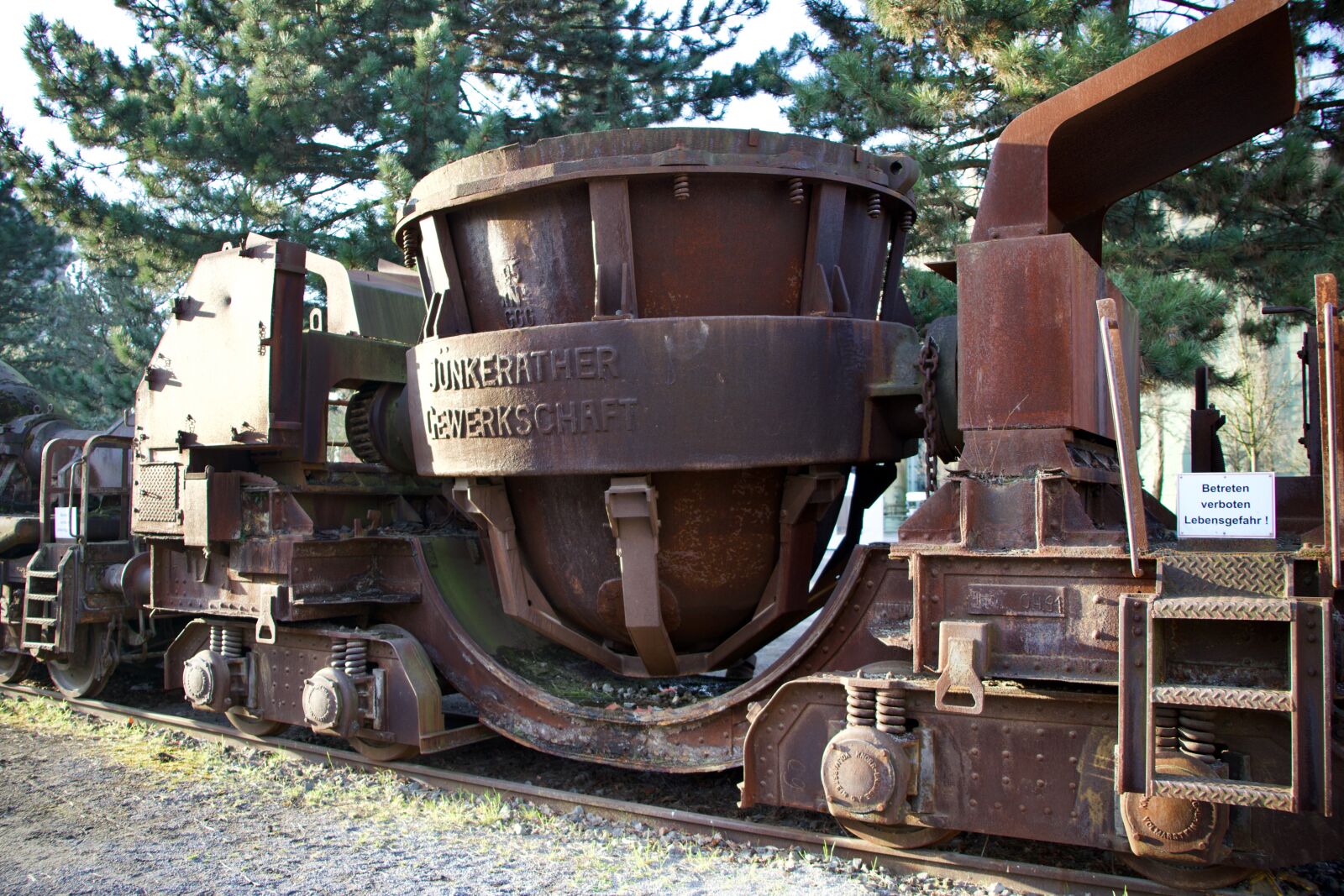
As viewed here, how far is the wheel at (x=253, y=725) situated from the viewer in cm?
719

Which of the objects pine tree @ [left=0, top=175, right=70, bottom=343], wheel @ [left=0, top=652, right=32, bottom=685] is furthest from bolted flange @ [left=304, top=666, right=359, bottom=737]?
pine tree @ [left=0, top=175, right=70, bottom=343]

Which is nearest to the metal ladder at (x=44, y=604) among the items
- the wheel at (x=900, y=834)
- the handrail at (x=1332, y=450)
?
the wheel at (x=900, y=834)

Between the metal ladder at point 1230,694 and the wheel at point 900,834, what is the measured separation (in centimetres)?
111

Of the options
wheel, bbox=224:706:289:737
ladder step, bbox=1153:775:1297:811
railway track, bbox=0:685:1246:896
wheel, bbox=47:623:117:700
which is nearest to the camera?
ladder step, bbox=1153:775:1297:811

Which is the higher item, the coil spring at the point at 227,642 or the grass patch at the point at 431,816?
the coil spring at the point at 227,642

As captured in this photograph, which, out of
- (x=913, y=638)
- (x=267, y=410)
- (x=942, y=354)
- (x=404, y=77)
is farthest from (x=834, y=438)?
(x=404, y=77)

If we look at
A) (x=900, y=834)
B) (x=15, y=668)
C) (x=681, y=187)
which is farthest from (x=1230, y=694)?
(x=15, y=668)

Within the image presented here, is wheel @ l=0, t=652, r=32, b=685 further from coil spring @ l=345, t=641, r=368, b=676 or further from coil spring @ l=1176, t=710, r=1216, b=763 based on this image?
coil spring @ l=1176, t=710, r=1216, b=763

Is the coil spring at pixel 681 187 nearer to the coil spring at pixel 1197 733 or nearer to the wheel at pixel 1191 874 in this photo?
the coil spring at pixel 1197 733

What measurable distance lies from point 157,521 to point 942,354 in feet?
16.9

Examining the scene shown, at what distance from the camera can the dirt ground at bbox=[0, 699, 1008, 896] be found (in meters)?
4.66

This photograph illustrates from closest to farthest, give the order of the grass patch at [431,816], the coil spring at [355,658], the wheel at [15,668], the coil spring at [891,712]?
the coil spring at [891,712] → the grass patch at [431,816] → the coil spring at [355,658] → the wheel at [15,668]

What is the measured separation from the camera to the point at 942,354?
16.5ft

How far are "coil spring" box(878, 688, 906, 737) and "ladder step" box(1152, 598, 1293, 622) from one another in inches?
43.5
